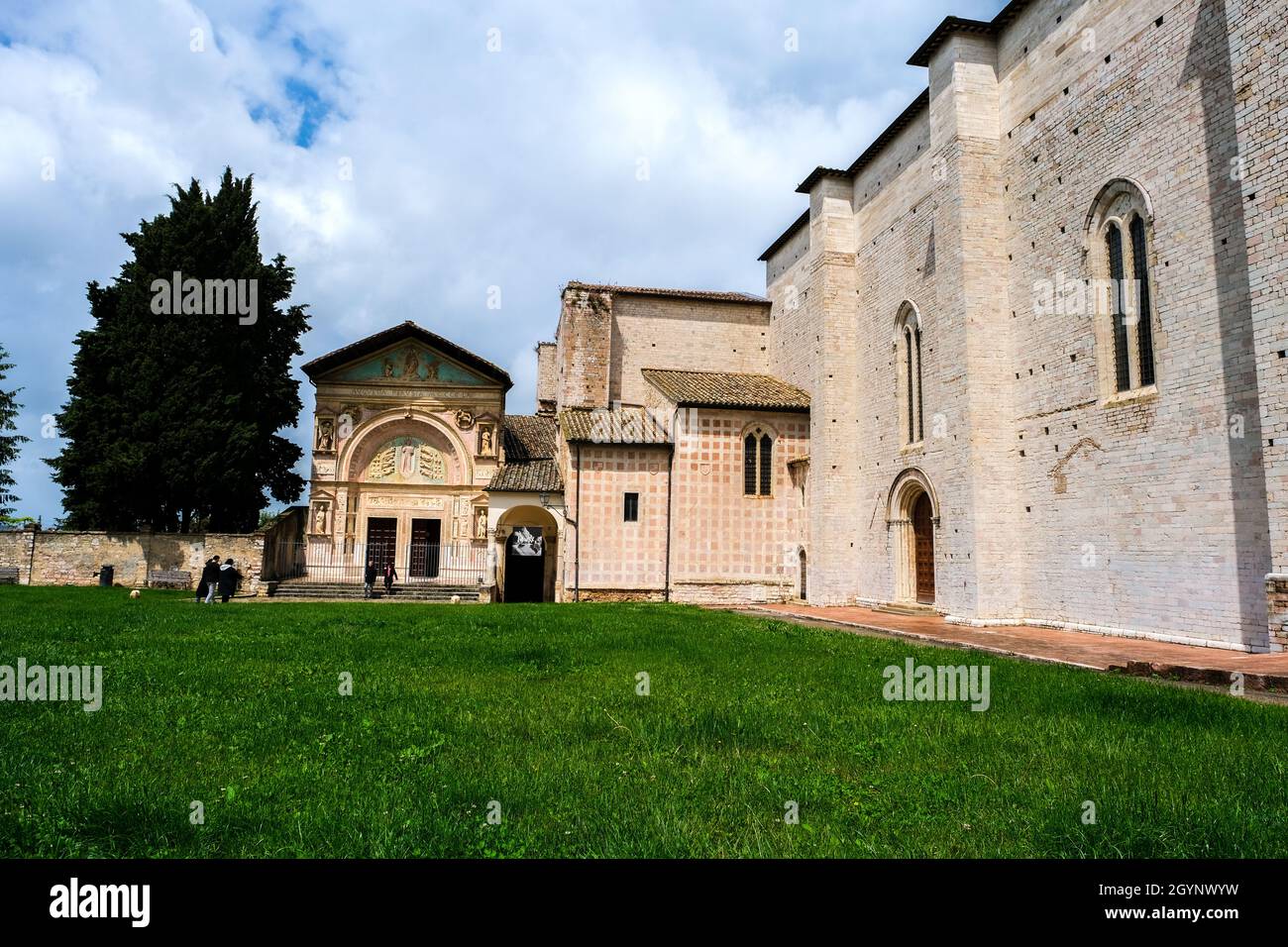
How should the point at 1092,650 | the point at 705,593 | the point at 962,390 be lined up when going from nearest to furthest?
1. the point at 1092,650
2. the point at 962,390
3. the point at 705,593

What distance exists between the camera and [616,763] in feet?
14.7

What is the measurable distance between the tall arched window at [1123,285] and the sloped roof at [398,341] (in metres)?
20.1

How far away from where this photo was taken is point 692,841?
3.22 m

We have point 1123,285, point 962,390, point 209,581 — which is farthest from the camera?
point 209,581

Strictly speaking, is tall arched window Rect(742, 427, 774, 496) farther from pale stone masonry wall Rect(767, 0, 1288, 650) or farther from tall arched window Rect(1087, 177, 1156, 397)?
tall arched window Rect(1087, 177, 1156, 397)

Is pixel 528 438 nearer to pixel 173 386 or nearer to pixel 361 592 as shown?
pixel 361 592

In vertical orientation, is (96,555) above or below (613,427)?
below

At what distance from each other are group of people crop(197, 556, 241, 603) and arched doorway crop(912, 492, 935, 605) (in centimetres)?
1853

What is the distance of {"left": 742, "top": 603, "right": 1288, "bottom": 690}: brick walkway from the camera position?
8.42 m
